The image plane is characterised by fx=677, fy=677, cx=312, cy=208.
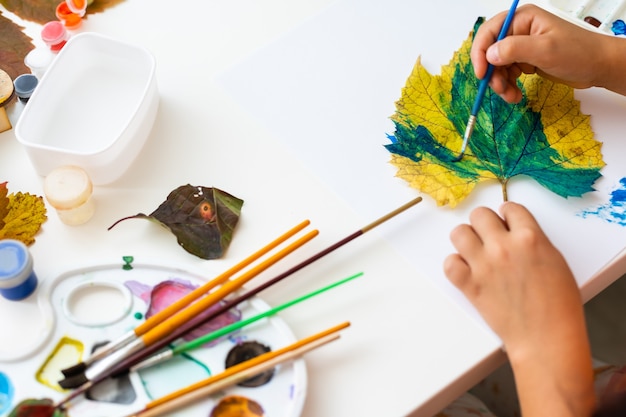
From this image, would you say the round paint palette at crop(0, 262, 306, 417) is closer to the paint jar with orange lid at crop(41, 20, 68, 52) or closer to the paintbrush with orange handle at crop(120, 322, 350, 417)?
the paintbrush with orange handle at crop(120, 322, 350, 417)

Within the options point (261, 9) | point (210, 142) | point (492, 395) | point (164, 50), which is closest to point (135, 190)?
point (210, 142)

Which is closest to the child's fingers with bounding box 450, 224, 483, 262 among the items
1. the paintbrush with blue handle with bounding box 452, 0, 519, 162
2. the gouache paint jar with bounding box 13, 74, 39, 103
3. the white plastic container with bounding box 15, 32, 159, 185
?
the paintbrush with blue handle with bounding box 452, 0, 519, 162

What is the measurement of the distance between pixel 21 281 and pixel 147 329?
0.12 meters

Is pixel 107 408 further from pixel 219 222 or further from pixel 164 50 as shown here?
pixel 164 50

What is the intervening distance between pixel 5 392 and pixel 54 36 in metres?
0.42

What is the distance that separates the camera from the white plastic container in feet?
2.26

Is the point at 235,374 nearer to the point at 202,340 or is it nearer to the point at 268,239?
the point at 202,340

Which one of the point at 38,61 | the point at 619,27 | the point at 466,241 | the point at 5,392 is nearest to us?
the point at 5,392

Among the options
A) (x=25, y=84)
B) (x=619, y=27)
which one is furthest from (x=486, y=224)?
(x=25, y=84)

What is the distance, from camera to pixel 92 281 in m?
0.63

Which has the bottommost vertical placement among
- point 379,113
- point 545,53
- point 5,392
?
point 5,392

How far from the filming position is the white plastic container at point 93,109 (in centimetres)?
69

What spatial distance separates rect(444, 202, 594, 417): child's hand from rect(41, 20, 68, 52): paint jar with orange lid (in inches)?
19.7

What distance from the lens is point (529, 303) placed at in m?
0.65
